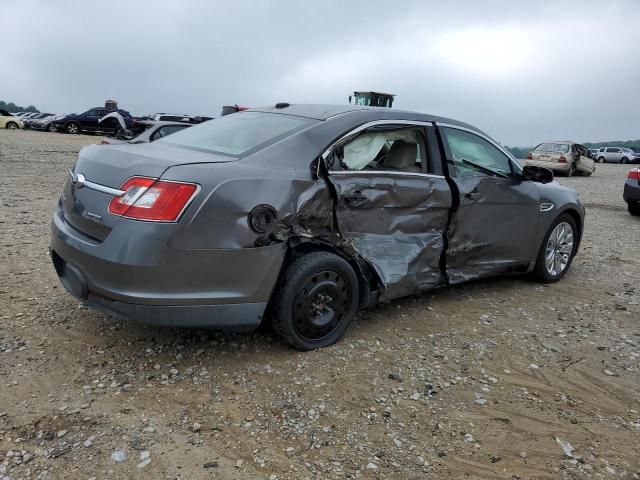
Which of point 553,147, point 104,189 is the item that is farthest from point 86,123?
point 104,189

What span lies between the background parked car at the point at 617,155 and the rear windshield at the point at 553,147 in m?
23.8

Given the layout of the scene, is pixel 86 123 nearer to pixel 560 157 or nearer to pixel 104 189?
pixel 560 157

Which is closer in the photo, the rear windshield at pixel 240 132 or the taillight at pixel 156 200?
the taillight at pixel 156 200

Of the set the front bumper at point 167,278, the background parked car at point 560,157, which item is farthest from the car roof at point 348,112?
the background parked car at point 560,157

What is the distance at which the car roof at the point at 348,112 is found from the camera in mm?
3941

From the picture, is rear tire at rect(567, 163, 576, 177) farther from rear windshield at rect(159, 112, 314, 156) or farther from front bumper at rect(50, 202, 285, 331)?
front bumper at rect(50, 202, 285, 331)

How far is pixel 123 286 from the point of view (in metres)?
2.98

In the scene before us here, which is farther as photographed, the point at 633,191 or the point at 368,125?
the point at 633,191

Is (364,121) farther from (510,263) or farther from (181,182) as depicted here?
(510,263)

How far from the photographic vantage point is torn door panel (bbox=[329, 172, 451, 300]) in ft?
12.1

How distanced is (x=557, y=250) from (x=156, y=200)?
423cm

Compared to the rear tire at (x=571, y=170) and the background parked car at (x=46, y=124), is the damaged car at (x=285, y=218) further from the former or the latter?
the background parked car at (x=46, y=124)

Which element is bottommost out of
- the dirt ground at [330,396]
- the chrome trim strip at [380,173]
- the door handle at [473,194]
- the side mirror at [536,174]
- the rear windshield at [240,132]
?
the dirt ground at [330,396]

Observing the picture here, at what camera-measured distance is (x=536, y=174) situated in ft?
16.8
